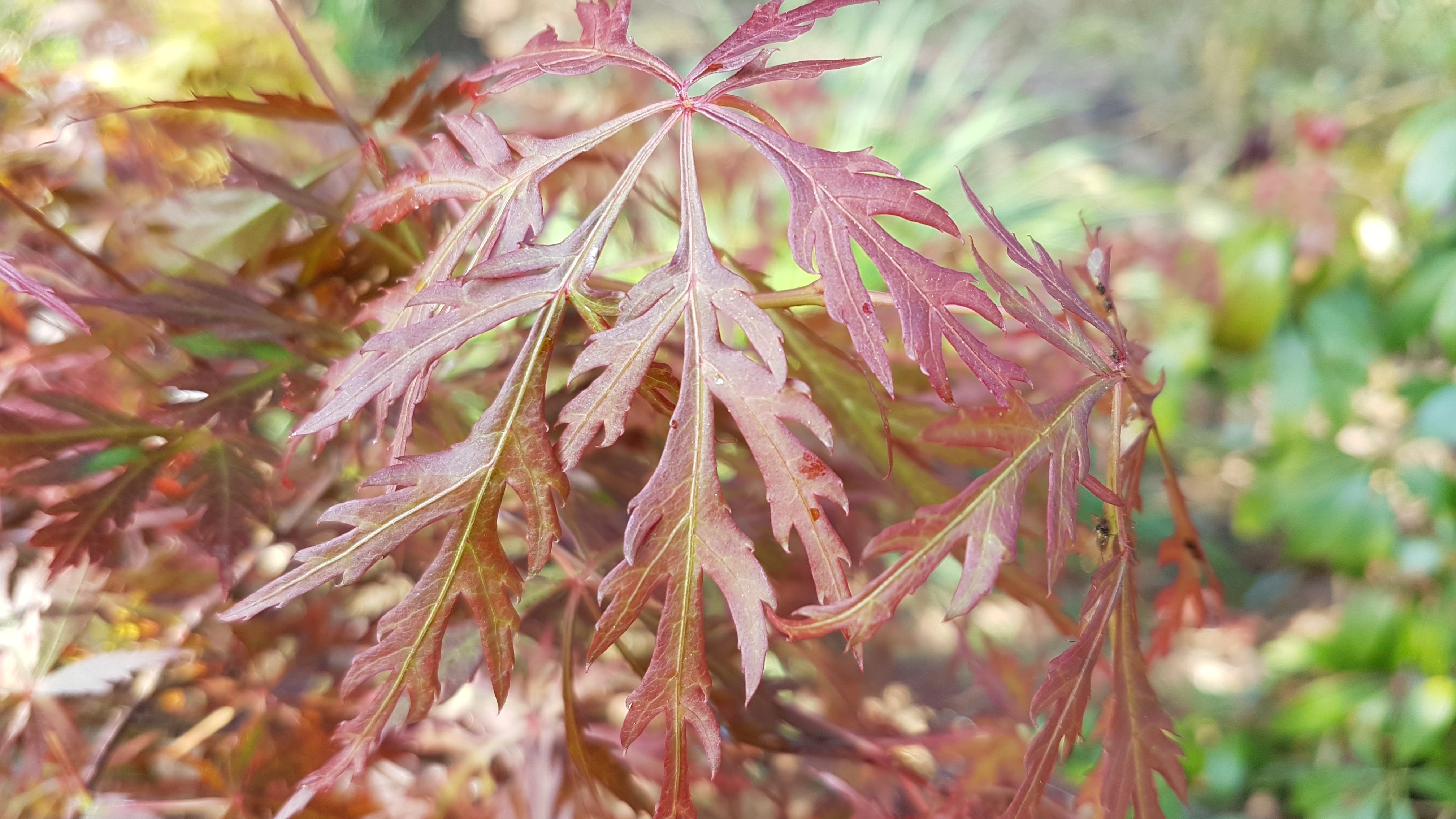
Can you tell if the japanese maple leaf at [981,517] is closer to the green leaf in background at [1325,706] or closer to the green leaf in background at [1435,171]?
the green leaf in background at [1325,706]

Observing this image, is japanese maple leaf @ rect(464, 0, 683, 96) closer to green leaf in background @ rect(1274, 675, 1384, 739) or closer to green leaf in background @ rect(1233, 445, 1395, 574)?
green leaf in background @ rect(1274, 675, 1384, 739)

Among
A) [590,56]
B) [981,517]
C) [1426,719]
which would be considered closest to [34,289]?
[590,56]

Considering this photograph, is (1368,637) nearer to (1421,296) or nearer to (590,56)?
(1421,296)

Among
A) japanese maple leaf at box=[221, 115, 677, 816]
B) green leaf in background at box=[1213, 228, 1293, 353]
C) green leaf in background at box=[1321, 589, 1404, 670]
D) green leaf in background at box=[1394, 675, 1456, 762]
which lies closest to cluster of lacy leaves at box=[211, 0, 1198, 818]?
japanese maple leaf at box=[221, 115, 677, 816]

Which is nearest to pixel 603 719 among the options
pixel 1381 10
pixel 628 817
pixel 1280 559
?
pixel 628 817

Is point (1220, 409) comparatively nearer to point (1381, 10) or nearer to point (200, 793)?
point (1381, 10)

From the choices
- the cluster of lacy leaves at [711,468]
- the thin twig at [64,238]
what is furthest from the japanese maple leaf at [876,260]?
the thin twig at [64,238]
